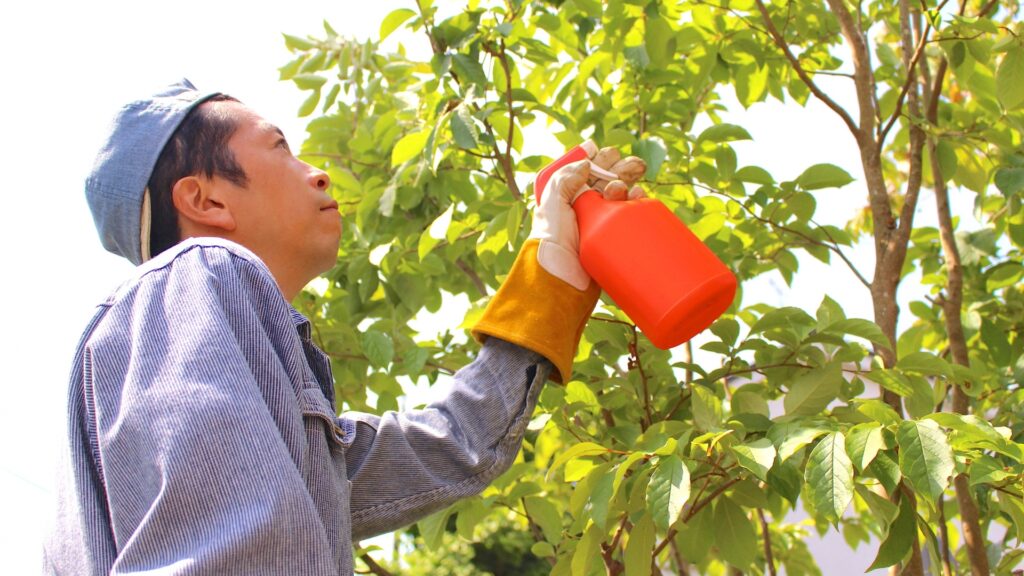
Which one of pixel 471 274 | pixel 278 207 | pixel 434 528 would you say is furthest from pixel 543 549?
pixel 278 207

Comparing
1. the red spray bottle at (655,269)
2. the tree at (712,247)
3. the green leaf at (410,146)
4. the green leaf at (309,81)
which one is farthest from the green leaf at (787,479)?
the green leaf at (309,81)

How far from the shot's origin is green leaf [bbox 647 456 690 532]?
1.56 metres

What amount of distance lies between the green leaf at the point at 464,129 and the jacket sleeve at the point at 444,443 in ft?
2.14

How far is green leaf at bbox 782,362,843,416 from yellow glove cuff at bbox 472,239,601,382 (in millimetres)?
514

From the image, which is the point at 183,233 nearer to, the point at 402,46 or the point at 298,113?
the point at 298,113

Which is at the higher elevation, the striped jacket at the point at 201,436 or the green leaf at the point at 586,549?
the striped jacket at the point at 201,436

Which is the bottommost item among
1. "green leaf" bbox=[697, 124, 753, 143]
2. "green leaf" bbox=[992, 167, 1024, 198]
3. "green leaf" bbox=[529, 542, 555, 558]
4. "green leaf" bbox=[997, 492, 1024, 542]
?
"green leaf" bbox=[529, 542, 555, 558]

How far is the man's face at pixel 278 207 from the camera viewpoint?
138 cm

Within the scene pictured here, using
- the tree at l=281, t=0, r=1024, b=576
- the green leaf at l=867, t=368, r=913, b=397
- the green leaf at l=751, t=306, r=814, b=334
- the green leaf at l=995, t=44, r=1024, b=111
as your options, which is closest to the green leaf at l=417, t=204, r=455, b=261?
the tree at l=281, t=0, r=1024, b=576

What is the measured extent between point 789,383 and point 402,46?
1.50 m

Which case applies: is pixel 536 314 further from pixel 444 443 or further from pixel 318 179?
pixel 318 179

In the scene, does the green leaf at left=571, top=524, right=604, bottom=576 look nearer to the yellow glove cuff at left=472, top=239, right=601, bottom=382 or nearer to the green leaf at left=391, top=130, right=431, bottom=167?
the yellow glove cuff at left=472, top=239, right=601, bottom=382

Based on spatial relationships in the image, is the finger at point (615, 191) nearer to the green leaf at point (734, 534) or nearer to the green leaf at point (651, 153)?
the green leaf at point (651, 153)

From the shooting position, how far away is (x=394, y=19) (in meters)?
2.36
